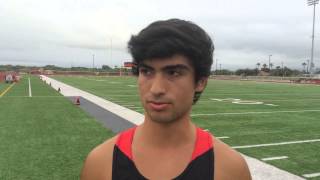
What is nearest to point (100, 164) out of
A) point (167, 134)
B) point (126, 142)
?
point (126, 142)

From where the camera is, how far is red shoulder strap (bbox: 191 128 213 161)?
1687 millimetres

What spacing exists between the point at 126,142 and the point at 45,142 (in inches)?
275

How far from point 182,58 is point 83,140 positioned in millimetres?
7247

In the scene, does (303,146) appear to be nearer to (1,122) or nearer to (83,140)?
(83,140)

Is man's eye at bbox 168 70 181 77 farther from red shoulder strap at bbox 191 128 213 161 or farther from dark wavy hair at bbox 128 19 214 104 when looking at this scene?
red shoulder strap at bbox 191 128 213 161

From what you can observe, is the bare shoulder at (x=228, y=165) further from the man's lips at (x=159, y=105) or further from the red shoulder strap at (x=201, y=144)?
the man's lips at (x=159, y=105)

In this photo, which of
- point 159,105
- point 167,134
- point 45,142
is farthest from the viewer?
point 45,142

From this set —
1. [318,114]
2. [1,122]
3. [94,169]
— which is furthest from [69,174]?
[318,114]

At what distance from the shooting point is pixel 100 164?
1727 millimetres

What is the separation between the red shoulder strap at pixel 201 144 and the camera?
1687 mm

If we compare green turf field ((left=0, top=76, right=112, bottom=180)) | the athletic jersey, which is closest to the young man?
the athletic jersey

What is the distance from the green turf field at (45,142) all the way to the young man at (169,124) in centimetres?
434

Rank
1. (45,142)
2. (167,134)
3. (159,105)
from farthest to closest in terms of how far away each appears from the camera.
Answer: (45,142), (167,134), (159,105)

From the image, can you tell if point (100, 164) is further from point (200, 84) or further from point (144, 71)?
point (200, 84)
